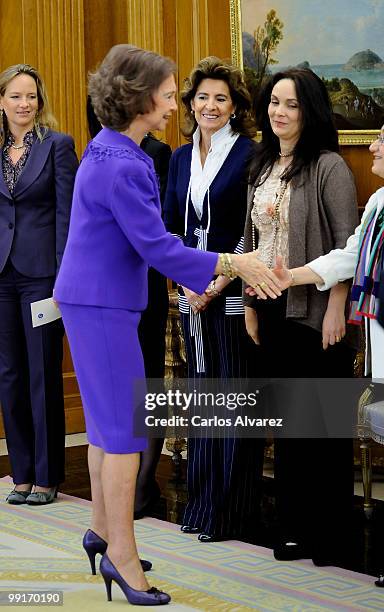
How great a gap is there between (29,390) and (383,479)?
1903 mm

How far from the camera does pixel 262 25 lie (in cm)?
653

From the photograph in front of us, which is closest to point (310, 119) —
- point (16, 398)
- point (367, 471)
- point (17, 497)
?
point (367, 471)

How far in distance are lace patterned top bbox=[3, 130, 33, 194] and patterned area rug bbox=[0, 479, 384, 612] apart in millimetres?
1661

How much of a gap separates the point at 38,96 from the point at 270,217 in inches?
68.2

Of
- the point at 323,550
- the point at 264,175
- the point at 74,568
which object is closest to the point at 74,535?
the point at 74,568

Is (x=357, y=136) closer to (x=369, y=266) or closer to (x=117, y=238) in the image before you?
(x=369, y=266)

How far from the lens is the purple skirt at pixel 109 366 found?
4.01 meters

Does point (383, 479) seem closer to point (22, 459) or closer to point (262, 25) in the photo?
point (22, 459)

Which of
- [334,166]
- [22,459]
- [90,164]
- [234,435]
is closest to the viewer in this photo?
[90,164]

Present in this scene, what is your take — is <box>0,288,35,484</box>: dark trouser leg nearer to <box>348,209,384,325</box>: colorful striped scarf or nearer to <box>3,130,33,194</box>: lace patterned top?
<box>3,130,33,194</box>: lace patterned top

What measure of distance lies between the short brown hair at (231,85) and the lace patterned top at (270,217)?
15.1 inches

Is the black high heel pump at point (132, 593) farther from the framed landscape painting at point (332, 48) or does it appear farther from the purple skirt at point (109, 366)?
the framed landscape painting at point (332, 48)

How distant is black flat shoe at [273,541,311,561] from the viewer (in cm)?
466

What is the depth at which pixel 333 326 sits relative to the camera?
4.47 metres
